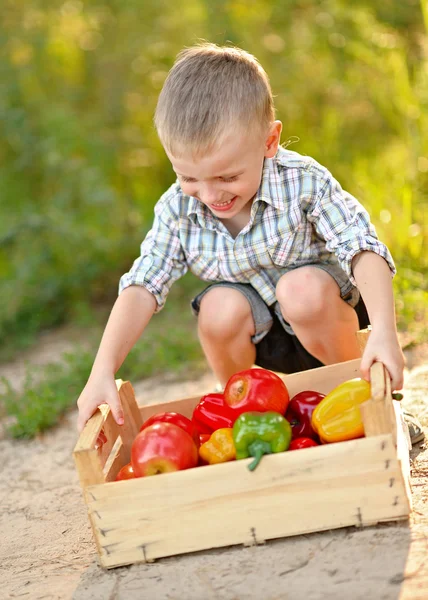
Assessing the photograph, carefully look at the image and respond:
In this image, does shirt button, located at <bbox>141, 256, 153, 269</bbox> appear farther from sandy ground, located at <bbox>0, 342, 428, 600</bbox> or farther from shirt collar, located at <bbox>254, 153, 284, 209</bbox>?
sandy ground, located at <bbox>0, 342, 428, 600</bbox>

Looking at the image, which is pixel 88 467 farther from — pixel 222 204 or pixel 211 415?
pixel 222 204

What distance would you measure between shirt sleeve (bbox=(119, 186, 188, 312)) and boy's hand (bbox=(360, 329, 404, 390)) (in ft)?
2.52

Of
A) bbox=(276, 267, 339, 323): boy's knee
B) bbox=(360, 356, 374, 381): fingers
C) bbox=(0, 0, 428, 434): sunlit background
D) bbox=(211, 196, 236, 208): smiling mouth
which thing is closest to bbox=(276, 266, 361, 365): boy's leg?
bbox=(276, 267, 339, 323): boy's knee

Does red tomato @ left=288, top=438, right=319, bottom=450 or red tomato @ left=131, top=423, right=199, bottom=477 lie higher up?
red tomato @ left=131, top=423, right=199, bottom=477

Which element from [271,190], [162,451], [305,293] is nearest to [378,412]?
[162,451]

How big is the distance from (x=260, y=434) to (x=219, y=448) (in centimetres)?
16

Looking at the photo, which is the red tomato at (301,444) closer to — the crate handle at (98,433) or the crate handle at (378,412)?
the crate handle at (378,412)

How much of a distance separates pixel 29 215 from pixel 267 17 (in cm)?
225

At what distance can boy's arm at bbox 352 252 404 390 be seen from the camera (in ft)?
6.66

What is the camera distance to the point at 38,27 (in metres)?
5.52

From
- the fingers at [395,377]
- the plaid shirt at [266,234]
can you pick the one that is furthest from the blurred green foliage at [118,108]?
the fingers at [395,377]

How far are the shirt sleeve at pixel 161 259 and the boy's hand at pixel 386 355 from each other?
0.77 m

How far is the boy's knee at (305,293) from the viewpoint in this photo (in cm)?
247

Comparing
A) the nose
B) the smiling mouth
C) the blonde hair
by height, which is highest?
the blonde hair
